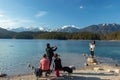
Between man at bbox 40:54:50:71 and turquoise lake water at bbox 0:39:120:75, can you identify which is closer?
man at bbox 40:54:50:71

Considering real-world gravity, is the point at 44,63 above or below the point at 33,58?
above

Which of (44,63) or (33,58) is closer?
(44,63)

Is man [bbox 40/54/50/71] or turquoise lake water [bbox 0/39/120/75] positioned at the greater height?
man [bbox 40/54/50/71]

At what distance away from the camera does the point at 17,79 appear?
21.1m

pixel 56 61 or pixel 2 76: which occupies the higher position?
pixel 56 61

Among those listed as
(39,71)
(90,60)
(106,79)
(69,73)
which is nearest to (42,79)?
(39,71)

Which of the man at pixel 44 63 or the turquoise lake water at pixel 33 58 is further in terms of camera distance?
the turquoise lake water at pixel 33 58

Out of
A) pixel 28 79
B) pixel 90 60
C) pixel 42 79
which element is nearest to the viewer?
pixel 42 79

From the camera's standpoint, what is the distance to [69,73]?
21047 mm

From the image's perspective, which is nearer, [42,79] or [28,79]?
[42,79]

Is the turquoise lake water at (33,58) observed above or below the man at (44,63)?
below

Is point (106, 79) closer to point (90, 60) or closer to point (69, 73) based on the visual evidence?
point (69, 73)

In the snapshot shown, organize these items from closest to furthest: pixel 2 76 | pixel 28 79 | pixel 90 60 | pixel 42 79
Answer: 1. pixel 42 79
2. pixel 28 79
3. pixel 2 76
4. pixel 90 60

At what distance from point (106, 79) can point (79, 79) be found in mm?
2311
